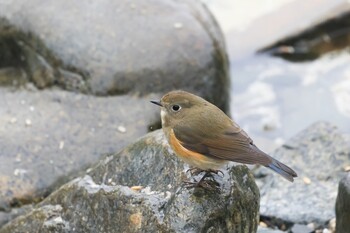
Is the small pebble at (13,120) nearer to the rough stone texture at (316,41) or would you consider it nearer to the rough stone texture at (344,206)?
the rough stone texture at (344,206)

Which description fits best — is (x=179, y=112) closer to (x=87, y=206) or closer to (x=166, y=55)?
(x=87, y=206)

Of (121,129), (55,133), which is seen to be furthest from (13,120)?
(121,129)

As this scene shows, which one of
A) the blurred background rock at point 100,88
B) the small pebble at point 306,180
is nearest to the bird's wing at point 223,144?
the blurred background rock at point 100,88

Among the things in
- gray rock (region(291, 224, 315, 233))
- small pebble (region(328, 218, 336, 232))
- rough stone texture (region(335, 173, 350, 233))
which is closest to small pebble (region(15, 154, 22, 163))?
gray rock (region(291, 224, 315, 233))

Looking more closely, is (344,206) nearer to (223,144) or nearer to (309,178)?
(223,144)

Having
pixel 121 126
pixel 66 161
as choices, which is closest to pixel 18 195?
pixel 66 161

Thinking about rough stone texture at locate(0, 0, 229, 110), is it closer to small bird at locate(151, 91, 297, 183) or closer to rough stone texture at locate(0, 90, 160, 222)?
rough stone texture at locate(0, 90, 160, 222)
